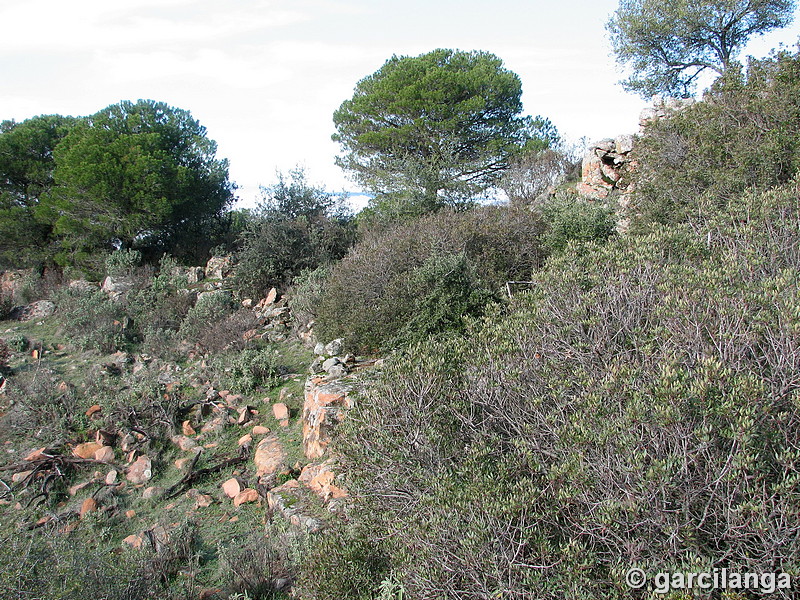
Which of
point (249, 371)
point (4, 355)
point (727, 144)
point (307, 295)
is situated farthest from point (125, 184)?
point (727, 144)

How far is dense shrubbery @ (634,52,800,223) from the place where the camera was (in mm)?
7082

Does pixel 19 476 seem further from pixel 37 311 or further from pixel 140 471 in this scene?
pixel 37 311

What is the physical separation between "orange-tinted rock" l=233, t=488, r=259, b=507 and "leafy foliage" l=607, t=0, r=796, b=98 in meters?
15.8

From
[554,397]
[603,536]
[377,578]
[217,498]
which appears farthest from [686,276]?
[217,498]

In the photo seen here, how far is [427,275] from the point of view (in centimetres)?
720

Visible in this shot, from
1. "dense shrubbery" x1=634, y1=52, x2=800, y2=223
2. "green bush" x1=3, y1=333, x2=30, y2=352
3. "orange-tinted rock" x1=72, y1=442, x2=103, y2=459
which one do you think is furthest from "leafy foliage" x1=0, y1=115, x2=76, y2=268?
"dense shrubbery" x1=634, y1=52, x2=800, y2=223

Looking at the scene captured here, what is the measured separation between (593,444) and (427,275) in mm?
4594

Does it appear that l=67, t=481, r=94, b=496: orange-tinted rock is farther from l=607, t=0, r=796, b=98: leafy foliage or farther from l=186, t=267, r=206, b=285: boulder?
l=607, t=0, r=796, b=98: leafy foliage

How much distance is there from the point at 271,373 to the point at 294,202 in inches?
254

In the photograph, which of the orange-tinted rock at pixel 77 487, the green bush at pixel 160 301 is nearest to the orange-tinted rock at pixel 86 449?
the orange-tinted rock at pixel 77 487

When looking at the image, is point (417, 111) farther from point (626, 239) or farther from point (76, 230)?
point (626, 239)

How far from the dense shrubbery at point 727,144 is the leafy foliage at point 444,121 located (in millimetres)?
6086

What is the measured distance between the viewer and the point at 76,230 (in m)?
14.0

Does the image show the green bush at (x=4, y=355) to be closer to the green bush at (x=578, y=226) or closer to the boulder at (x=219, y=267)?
the boulder at (x=219, y=267)
